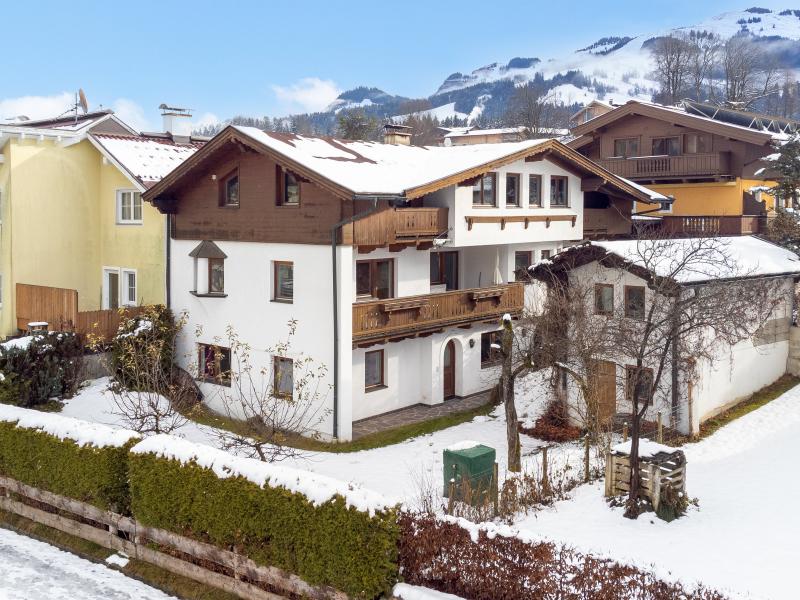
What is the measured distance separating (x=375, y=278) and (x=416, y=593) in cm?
1506

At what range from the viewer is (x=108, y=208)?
30062 mm

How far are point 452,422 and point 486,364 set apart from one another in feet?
14.7

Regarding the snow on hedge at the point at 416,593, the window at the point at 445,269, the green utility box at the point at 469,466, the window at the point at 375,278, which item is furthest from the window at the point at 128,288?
the snow on hedge at the point at 416,593

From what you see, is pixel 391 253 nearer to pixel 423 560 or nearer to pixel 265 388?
pixel 265 388

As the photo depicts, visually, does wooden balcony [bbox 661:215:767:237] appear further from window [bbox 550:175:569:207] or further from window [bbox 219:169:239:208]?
window [bbox 219:169:239:208]

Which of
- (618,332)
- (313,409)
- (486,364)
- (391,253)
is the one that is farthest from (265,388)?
(618,332)

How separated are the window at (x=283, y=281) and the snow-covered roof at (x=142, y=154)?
20.4ft

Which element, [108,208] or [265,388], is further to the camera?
[108,208]

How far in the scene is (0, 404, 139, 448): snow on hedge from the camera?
564 inches

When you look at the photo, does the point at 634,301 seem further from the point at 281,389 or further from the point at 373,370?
the point at 281,389

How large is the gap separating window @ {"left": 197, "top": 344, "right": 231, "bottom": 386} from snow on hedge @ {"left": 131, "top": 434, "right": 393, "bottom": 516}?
11849mm

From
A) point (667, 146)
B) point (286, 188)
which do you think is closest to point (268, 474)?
point (286, 188)

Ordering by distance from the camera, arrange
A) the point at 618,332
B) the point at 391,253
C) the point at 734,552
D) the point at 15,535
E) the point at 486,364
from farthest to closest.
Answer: the point at 486,364
the point at 391,253
the point at 618,332
the point at 15,535
the point at 734,552

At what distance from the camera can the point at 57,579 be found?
13359mm
